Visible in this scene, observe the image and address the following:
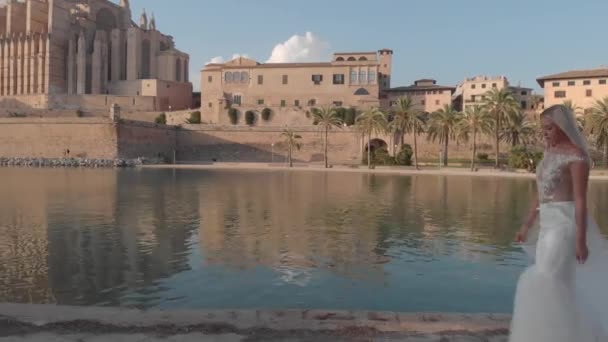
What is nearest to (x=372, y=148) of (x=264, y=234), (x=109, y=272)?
(x=264, y=234)

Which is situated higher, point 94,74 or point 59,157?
point 94,74

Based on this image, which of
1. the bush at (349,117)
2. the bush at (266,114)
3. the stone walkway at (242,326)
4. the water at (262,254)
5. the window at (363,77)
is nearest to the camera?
the stone walkway at (242,326)

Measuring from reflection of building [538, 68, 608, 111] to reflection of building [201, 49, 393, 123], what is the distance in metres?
24.0

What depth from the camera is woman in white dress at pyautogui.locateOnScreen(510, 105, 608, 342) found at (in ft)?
13.9

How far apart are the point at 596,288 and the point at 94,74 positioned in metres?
96.0

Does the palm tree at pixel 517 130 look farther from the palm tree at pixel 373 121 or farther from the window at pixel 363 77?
the window at pixel 363 77

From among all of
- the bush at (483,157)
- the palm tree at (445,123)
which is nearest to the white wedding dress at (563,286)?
the palm tree at (445,123)

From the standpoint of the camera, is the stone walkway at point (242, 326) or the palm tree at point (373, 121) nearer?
the stone walkway at point (242, 326)

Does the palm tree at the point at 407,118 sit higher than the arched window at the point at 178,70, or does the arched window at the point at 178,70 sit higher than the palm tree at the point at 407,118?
the arched window at the point at 178,70

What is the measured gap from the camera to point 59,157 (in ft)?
221

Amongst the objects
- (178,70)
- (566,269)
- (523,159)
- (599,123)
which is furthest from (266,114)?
(566,269)

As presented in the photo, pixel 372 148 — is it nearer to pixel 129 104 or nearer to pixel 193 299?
pixel 129 104

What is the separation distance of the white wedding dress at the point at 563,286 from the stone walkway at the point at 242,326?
135 centimetres

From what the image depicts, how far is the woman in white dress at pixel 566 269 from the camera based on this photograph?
13.9 feet
